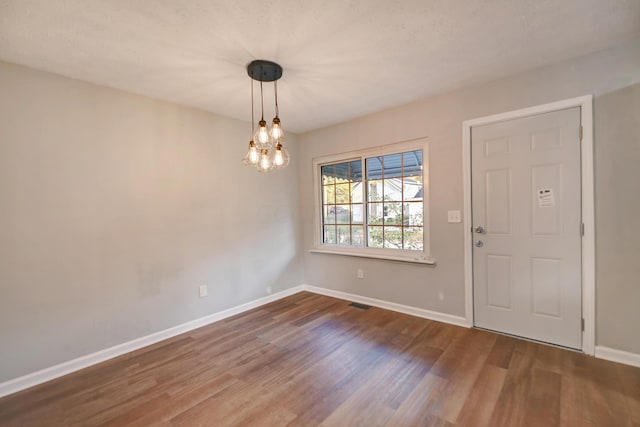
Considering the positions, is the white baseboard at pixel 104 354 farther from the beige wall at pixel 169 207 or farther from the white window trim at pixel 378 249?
the white window trim at pixel 378 249

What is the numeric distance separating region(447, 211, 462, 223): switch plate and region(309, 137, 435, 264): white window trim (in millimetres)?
234

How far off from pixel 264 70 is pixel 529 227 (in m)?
2.72

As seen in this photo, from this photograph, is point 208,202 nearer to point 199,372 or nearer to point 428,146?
point 199,372

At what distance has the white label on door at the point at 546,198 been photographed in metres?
2.44

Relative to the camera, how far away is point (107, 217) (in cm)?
253

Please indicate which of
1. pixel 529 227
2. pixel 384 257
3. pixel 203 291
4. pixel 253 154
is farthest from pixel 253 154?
pixel 529 227

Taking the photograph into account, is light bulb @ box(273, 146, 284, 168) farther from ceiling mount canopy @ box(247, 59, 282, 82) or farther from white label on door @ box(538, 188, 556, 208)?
white label on door @ box(538, 188, 556, 208)

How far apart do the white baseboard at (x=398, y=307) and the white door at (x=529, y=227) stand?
0.26 m

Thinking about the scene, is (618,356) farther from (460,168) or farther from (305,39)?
(305,39)

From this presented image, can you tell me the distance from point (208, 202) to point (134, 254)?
91 centimetres

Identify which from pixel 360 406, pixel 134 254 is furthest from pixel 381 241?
pixel 134 254

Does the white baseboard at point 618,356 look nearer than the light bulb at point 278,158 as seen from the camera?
Yes

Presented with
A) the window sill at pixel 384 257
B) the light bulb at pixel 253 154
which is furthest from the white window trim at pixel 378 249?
the light bulb at pixel 253 154

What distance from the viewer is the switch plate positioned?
292 cm
